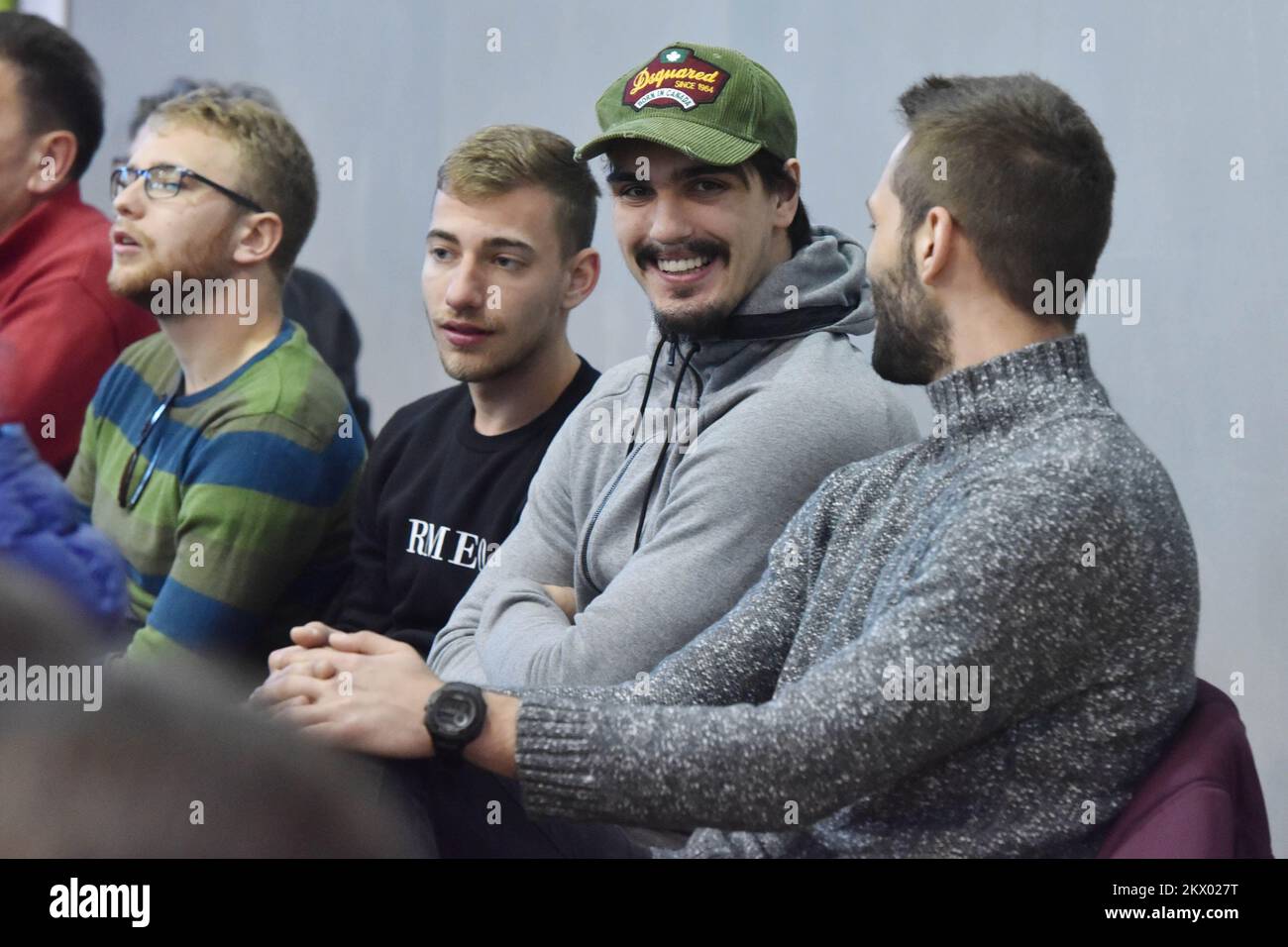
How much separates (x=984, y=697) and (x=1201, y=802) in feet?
0.62

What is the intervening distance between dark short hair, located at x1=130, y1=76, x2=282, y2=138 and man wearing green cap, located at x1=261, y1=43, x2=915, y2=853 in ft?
3.35

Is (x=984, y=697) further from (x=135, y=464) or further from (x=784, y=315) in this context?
(x=135, y=464)

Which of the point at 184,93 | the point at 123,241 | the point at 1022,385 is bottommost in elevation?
the point at 1022,385

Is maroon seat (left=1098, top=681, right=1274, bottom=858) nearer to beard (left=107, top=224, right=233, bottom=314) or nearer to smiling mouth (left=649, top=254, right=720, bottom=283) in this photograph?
smiling mouth (left=649, top=254, right=720, bottom=283)

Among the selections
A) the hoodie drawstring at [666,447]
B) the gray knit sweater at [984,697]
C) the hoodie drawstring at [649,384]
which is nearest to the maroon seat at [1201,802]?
the gray knit sweater at [984,697]

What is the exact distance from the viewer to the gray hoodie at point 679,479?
1694 millimetres

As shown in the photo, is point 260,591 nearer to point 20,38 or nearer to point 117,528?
point 117,528

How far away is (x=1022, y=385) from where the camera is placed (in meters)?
1.39

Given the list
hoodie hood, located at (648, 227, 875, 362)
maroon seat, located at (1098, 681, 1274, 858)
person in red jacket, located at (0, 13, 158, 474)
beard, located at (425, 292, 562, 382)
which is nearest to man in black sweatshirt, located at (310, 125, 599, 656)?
beard, located at (425, 292, 562, 382)

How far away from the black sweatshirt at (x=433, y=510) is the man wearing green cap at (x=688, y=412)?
17 cm

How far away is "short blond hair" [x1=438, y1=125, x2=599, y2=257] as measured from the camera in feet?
7.45

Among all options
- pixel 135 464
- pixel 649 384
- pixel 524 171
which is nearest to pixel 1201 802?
pixel 649 384
